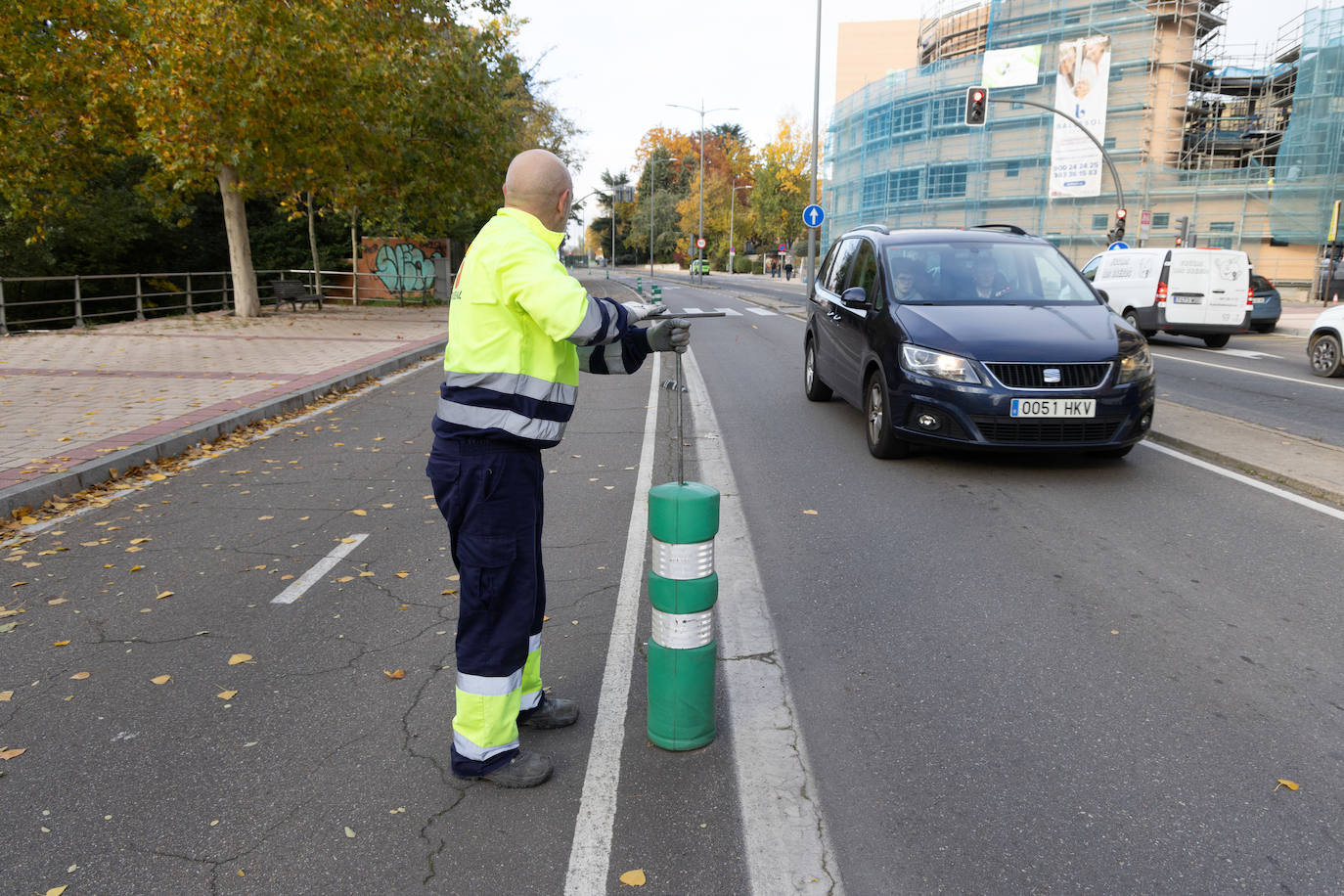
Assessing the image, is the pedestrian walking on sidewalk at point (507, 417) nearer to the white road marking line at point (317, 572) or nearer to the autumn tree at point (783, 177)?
the white road marking line at point (317, 572)

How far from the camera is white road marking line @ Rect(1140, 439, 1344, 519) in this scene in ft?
20.0

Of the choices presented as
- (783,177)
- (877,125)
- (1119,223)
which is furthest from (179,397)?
(783,177)

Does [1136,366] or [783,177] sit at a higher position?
[783,177]

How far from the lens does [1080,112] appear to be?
A: 49438 millimetres

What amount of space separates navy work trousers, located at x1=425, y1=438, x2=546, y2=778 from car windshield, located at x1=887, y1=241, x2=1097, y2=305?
5.44m

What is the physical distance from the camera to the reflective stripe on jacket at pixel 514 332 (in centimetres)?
267

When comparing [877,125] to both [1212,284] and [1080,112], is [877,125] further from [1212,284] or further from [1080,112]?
[1212,284]

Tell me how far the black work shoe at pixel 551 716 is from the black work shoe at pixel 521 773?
29 cm

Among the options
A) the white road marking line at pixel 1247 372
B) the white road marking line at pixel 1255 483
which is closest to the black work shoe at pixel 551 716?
the white road marking line at pixel 1255 483

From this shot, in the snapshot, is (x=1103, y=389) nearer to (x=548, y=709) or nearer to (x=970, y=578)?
(x=970, y=578)

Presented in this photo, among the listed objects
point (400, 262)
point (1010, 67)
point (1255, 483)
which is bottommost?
point (1255, 483)

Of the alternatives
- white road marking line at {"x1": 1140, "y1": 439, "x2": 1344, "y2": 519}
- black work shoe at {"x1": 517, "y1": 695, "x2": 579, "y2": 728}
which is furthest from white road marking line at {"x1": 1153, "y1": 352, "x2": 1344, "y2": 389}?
black work shoe at {"x1": 517, "y1": 695, "x2": 579, "y2": 728}

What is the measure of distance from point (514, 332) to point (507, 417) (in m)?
0.25

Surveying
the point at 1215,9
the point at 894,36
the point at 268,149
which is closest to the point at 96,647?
the point at 268,149
